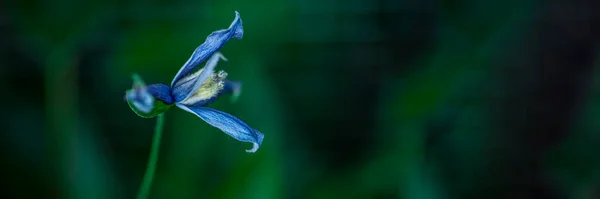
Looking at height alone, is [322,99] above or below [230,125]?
below

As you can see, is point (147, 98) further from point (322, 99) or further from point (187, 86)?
point (322, 99)

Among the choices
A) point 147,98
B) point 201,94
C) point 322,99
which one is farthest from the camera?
point 322,99

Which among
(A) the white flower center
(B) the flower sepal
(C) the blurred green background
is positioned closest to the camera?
(B) the flower sepal

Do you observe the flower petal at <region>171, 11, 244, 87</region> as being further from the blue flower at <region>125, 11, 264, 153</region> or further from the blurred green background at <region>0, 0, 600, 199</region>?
the blurred green background at <region>0, 0, 600, 199</region>

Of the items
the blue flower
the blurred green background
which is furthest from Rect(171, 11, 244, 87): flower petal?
the blurred green background

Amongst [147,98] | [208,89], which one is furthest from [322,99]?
[147,98]

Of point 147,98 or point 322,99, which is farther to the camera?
point 322,99

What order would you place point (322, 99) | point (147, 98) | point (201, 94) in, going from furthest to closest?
point (322, 99) → point (201, 94) → point (147, 98)

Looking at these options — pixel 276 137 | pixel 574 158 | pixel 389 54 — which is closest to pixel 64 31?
pixel 276 137

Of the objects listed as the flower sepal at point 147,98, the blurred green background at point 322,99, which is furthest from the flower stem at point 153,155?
the blurred green background at point 322,99
